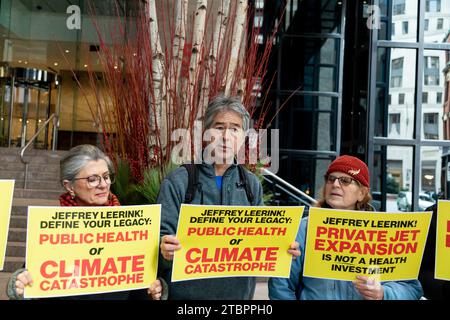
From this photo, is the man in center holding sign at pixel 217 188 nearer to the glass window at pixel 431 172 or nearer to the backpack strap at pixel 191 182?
the backpack strap at pixel 191 182

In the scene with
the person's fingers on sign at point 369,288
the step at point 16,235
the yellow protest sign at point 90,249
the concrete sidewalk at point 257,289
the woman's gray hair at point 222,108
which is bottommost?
the concrete sidewalk at point 257,289

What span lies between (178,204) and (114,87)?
6.71ft

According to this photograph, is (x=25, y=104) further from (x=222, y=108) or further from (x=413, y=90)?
(x=222, y=108)

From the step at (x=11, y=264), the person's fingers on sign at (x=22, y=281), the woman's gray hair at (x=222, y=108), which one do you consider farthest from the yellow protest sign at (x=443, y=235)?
the step at (x=11, y=264)

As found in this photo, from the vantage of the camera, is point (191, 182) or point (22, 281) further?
point (191, 182)

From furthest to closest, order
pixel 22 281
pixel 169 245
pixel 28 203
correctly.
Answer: pixel 28 203 < pixel 169 245 < pixel 22 281

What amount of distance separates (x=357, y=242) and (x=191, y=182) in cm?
62

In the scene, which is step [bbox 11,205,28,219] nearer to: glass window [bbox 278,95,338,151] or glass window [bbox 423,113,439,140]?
glass window [bbox 423,113,439,140]

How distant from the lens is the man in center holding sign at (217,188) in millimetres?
1823

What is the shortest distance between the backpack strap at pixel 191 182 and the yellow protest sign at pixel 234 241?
0.20 metres

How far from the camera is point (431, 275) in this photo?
180 centimetres

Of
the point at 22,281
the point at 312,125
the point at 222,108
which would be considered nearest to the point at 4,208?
the point at 22,281

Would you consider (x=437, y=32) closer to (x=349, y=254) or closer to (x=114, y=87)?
(x=114, y=87)
